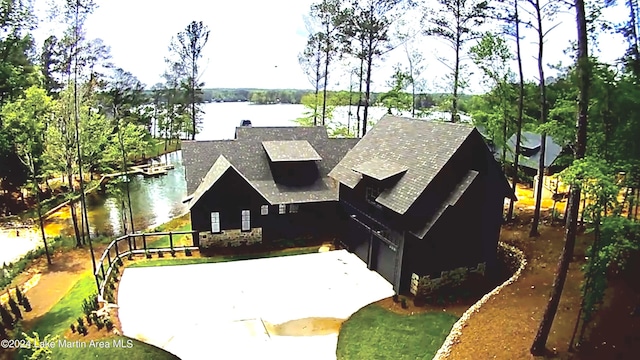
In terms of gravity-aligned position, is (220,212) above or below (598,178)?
below

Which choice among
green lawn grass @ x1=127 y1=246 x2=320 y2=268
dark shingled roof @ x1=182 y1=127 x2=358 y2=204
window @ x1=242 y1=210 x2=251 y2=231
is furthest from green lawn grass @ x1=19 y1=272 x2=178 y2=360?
window @ x1=242 y1=210 x2=251 y2=231

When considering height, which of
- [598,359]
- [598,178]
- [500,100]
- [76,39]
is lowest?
[598,359]

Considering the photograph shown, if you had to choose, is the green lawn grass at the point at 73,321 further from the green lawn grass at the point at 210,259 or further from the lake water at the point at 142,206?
the lake water at the point at 142,206

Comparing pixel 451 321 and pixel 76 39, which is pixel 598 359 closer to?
pixel 451 321

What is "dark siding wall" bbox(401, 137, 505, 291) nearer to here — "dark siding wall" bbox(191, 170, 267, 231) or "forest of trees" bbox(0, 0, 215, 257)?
"dark siding wall" bbox(191, 170, 267, 231)

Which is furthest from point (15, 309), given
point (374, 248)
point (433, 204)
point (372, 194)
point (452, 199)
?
point (452, 199)

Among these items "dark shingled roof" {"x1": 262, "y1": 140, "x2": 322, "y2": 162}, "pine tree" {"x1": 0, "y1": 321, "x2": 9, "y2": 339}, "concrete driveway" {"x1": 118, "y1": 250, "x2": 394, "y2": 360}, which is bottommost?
"pine tree" {"x1": 0, "y1": 321, "x2": 9, "y2": 339}

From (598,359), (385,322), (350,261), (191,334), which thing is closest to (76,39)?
(191,334)
